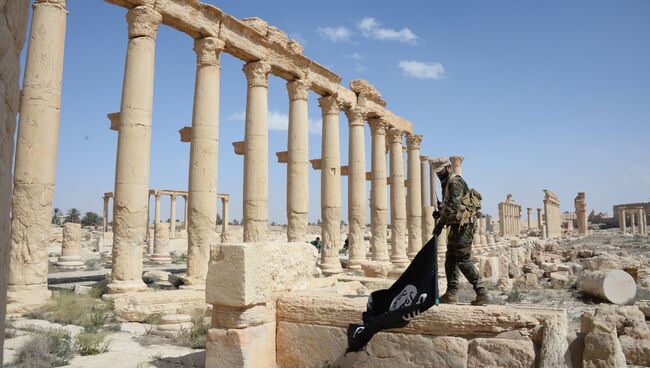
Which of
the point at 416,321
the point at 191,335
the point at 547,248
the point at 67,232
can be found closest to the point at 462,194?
the point at 416,321

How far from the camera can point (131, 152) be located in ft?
38.9

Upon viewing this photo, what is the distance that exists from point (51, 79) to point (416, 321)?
9779mm

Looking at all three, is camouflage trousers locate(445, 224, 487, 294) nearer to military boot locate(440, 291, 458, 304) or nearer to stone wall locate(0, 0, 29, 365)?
military boot locate(440, 291, 458, 304)

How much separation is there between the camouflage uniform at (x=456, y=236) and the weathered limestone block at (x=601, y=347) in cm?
144

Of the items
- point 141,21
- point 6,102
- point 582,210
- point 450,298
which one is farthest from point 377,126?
point 582,210

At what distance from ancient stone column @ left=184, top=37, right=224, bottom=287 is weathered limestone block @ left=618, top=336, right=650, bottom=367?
33.5 feet

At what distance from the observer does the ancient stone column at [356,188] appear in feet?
68.1

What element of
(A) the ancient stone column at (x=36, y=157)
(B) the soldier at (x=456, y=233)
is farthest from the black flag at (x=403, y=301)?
(A) the ancient stone column at (x=36, y=157)

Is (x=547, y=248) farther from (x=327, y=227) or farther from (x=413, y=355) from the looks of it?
(x=413, y=355)

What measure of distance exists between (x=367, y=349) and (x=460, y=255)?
5.55 ft

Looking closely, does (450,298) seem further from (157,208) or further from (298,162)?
(157,208)

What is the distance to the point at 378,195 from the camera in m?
22.8

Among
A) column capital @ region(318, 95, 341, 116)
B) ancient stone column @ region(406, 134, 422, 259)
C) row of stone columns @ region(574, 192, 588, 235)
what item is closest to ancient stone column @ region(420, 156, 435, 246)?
ancient stone column @ region(406, 134, 422, 259)

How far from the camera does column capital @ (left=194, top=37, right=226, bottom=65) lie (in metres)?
14.2
